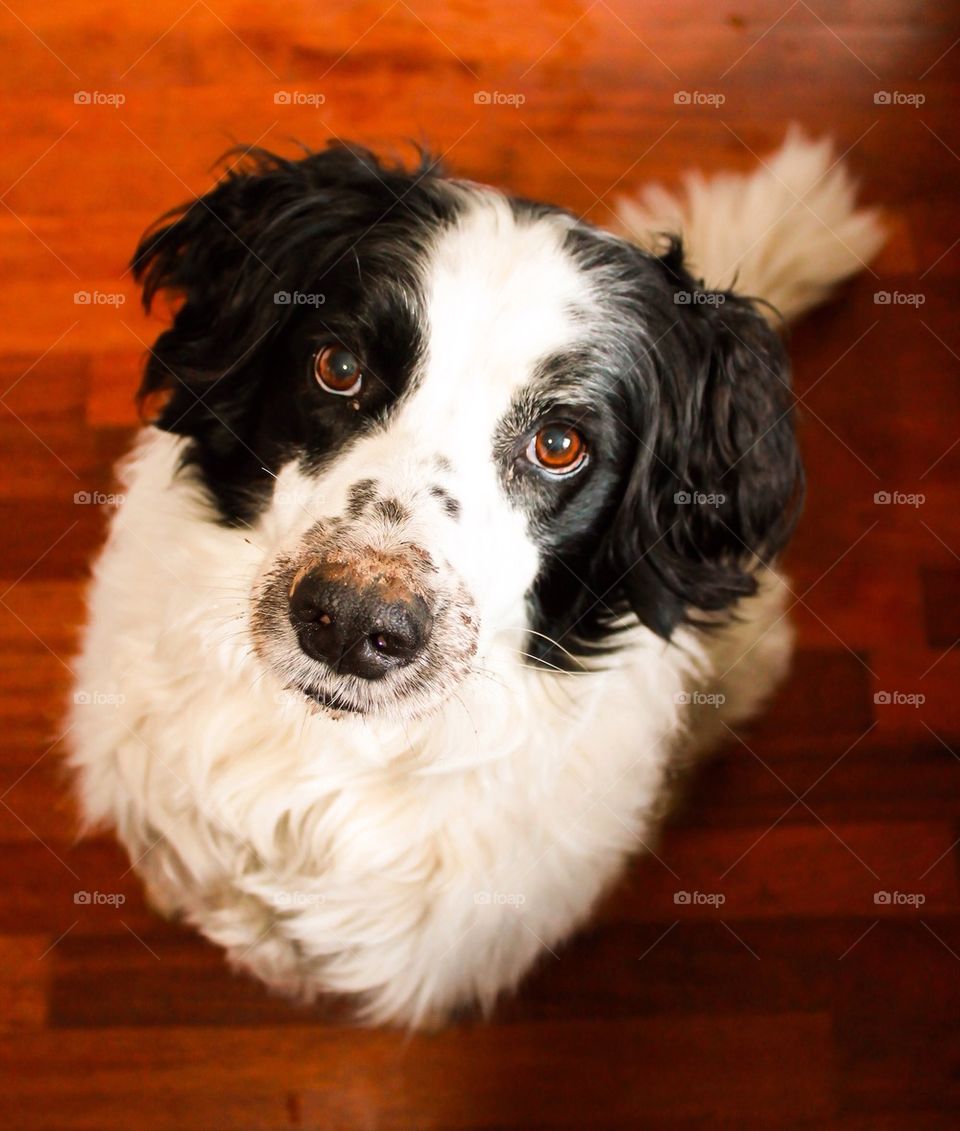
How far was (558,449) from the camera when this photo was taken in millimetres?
1462

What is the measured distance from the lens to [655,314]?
5.07 feet

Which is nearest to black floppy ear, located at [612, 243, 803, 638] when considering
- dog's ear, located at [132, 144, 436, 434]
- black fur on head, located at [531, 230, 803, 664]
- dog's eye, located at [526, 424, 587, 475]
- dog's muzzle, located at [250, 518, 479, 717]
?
black fur on head, located at [531, 230, 803, 664]

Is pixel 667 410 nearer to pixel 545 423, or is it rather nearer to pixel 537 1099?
pixel 545 423

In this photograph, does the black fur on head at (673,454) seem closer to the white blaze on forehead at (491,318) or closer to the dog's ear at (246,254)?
the white blaze on forehead at (491,318)

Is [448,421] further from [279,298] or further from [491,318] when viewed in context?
[279,298]

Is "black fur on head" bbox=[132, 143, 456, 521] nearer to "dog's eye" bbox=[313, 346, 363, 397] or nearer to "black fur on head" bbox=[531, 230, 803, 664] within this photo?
"dog's eye" bbox=[313, 346, 363, 397]

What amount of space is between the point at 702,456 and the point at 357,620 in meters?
0.69

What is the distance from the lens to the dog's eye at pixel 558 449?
1440mm

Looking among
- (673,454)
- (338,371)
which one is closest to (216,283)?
(338,371)

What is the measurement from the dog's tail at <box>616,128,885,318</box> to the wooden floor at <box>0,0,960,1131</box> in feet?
0.47

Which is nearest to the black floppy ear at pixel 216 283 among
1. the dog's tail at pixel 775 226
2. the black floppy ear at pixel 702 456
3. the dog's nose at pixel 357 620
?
the dog's nose at pixel 357 620

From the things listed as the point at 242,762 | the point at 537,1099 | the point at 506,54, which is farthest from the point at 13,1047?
the point at 506,54

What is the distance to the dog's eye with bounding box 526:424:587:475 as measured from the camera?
144cm

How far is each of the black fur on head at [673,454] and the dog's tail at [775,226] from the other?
1.79 feet
